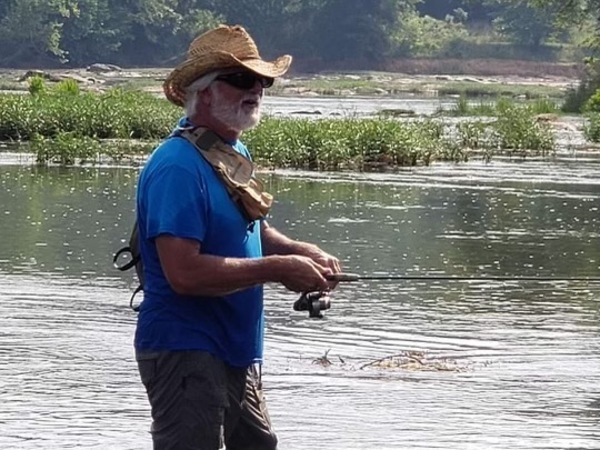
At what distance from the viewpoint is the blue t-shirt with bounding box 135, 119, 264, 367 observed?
5031 mm

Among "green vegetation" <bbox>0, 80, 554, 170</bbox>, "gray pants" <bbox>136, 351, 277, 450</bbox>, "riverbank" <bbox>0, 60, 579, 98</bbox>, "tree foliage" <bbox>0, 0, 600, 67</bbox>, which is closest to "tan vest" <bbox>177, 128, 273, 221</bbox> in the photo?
"gray pants" <bbox>136, 351, 277, 450</bbox>

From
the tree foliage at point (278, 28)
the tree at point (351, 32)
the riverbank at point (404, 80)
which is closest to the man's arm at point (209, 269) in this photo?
the riverbank at point (404, 80)

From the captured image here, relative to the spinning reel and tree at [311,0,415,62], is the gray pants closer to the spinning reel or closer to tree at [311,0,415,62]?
the spinning reel

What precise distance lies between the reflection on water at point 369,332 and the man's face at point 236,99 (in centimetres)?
343

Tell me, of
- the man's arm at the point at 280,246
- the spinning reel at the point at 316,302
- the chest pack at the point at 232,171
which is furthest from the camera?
the man's arm at the point at 280,246

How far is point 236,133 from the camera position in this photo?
5.27 metres

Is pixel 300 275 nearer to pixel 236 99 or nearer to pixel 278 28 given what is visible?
pixel 236 99

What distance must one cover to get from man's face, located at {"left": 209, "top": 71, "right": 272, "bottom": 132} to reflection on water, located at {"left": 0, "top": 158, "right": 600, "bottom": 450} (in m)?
3.43

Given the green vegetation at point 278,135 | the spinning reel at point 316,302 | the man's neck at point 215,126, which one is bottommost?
the green vegetation at point 278,135

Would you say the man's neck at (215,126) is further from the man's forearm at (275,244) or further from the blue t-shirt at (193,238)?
the man's forearm at (275,244)

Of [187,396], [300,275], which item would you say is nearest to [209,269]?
[300,275]

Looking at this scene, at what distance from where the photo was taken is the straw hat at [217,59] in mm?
5172

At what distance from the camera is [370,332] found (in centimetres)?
1226

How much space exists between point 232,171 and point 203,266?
1.17 ft
